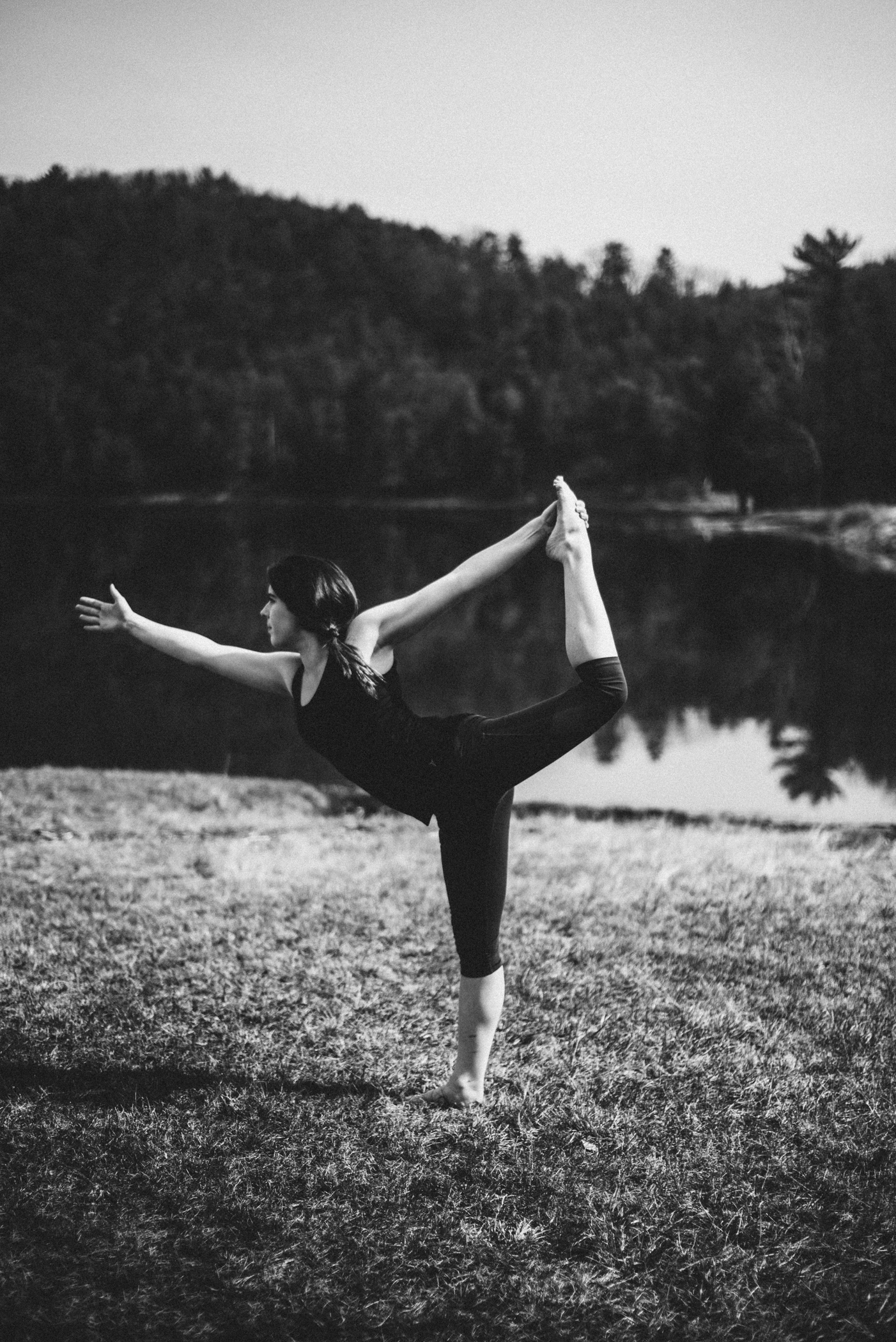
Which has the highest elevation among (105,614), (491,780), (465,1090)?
(105,614)

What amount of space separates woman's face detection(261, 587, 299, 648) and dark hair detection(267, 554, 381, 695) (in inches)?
1.0

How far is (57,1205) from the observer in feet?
11.0

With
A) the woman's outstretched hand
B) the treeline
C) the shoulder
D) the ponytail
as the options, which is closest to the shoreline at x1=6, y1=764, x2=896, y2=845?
the woman's outstretched hand

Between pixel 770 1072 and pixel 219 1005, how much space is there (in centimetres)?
251

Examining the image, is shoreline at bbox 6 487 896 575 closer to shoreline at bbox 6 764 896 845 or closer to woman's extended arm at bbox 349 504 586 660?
shoreline at bbox 6 764 896 845

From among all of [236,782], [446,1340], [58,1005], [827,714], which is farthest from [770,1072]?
[827,714]

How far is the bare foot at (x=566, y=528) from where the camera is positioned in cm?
353

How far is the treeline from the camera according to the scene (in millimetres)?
75500

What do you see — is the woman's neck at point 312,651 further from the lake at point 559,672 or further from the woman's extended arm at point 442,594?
the lake at point 559,672

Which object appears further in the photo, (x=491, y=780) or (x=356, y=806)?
(x=356, y=806)

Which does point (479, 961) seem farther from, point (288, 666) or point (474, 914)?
point (288, 666)

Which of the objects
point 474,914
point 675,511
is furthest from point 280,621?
point 675,511

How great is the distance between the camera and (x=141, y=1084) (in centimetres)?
410

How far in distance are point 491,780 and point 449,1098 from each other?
1.39 metres
